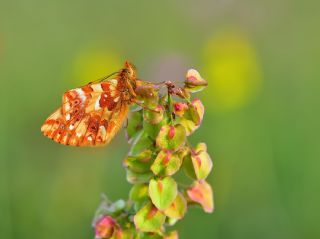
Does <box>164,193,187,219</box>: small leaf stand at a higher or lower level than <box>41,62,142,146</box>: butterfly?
lower

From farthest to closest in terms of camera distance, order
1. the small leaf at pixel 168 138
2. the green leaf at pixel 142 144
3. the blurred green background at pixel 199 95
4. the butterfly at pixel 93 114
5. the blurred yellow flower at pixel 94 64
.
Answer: the blurred yellow flower at pixel 94 64, the blurred green background at pixel 199 95, the butterfly at pixel 93 114, the green leaf at pixel 142 144, the small leaf at pixel 168 138

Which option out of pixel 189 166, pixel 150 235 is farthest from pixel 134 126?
pixel 150 235

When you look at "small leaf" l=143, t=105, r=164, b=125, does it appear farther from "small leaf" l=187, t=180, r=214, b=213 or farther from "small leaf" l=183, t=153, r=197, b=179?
"small leaf" l=187, t=180, r=214, b=213

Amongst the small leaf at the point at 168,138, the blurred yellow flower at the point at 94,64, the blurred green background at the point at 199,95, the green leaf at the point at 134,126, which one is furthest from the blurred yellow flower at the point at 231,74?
the small leaf at the point at 168,138

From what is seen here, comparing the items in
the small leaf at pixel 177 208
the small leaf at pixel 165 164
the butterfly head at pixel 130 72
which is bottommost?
the small leaf at pixel 177 208

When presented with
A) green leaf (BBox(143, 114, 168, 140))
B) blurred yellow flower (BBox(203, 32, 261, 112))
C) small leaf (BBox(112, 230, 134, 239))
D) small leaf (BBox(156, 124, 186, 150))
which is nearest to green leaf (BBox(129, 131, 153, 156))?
→ green leaf (BBox(143, 114, 168, 140))

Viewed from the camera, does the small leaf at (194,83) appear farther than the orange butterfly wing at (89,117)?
No

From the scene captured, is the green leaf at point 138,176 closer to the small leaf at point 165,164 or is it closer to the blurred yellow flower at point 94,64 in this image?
the small leaf at point 165,164

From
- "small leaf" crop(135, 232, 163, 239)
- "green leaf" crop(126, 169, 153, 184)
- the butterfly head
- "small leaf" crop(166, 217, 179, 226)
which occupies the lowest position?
"small leaf" crop(135, 232, 163, 239)
